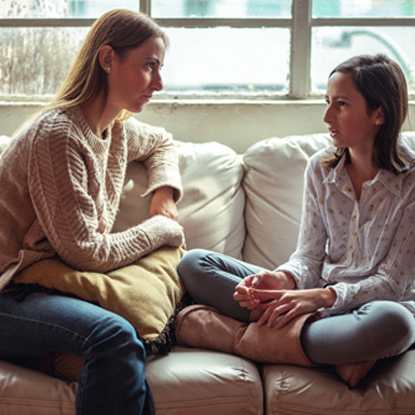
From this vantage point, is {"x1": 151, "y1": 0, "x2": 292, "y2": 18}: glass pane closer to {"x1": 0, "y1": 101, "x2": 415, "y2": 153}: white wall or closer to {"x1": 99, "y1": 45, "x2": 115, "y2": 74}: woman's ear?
{"x1": 0, "y1": 101, "x2": 415, "y2": 153}: white wall

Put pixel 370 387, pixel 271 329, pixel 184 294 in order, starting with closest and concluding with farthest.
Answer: pixel 370 387 → pixel 271 329 → pixel 184 294

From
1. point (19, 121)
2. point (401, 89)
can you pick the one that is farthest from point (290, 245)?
point (19, 121)

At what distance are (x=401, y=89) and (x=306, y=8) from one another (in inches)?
33.5

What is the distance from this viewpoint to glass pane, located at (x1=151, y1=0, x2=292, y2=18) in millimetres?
2484

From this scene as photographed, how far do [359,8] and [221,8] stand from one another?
0.56m

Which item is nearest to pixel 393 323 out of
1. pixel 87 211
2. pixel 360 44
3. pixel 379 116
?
pixel 379 116

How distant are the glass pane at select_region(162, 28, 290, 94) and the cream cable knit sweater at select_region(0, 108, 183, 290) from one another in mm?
860

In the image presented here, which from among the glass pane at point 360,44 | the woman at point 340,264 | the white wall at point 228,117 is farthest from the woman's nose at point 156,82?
the glass pane at point 360,44

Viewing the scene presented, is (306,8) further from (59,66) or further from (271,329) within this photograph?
(271,329)

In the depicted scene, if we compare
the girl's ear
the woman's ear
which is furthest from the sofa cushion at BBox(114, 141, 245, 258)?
the girl's ear

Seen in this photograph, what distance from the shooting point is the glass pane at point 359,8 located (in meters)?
2.49

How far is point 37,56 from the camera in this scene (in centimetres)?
253

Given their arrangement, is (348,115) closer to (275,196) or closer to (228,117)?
(275,196)

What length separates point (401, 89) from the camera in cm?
174
